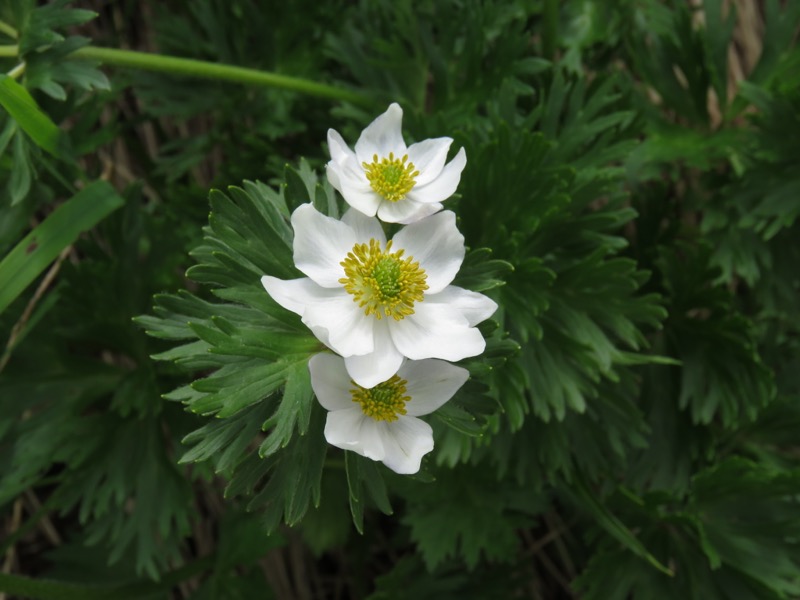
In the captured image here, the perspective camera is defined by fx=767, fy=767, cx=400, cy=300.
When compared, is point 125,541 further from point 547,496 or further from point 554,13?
point 554,13

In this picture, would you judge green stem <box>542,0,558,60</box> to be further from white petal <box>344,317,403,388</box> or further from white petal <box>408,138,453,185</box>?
white petal <box>344,317,403,388</box>

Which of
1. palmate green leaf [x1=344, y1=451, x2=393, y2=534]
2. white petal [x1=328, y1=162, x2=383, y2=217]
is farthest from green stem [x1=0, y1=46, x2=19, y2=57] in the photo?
palmate green leaf [x1=344, y1=451, x2=393, y2=534]

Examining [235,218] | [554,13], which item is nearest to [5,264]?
[235,218]

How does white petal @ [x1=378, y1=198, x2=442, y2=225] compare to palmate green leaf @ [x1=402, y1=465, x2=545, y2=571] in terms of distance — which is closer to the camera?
white petal @ [x1=378, y1=198, x2=442, y2=225]

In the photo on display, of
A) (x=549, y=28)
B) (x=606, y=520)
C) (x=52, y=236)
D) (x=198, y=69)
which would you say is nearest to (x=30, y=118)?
(x=52, y=236)

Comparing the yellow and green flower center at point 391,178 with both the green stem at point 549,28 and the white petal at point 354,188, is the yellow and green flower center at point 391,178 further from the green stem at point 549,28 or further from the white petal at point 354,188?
the green stem at point 549,28

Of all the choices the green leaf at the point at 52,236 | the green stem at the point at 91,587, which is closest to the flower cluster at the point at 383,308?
the green leaf at the point at 52,236
